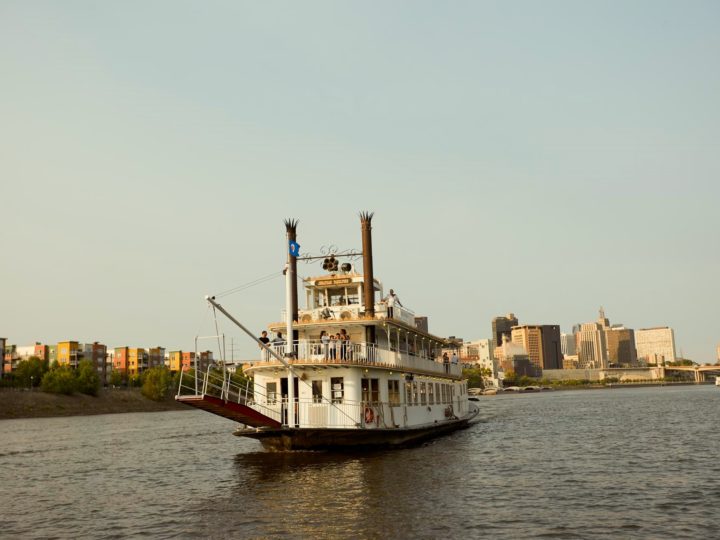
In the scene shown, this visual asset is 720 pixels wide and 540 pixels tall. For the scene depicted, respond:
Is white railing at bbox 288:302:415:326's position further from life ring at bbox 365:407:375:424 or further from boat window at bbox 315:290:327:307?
life ring at bbox 365:407:375:424

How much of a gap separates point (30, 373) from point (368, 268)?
114012mm

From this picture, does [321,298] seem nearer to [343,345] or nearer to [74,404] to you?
[343,345]

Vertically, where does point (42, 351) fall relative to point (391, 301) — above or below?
above

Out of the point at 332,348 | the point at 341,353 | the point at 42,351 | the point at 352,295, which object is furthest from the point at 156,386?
the point at 341,353

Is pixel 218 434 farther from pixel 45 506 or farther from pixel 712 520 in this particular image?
pixel 712 520

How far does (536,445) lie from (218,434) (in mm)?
27593

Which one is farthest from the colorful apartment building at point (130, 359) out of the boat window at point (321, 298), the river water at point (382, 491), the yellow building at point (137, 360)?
the boat window at point (321, 298)

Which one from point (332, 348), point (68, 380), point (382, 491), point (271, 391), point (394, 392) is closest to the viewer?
point (382, 491)

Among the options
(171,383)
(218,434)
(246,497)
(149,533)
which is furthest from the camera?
(171,383)

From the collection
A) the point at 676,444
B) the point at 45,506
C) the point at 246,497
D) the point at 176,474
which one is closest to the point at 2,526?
the point at 45,506

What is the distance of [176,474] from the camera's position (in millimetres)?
29297

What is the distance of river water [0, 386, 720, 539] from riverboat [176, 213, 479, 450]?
4.65 ft

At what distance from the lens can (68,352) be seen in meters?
167

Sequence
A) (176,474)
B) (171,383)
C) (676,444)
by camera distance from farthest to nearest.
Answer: (171,383)
(676,444)
(176,474)
